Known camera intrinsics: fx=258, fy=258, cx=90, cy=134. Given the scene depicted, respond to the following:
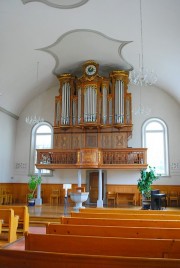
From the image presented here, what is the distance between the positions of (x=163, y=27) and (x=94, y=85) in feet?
16.4

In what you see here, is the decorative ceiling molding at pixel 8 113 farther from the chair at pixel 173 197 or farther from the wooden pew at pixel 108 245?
the wooden pew at pixel 108 245

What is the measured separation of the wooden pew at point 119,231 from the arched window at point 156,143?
10384 millimetres

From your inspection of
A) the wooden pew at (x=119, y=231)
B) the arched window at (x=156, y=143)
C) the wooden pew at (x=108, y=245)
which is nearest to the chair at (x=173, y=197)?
the arched window at (x=156, y=143)

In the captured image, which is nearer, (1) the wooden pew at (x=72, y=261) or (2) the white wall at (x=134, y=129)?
(1) the wooden pew at (x=72, y=261)

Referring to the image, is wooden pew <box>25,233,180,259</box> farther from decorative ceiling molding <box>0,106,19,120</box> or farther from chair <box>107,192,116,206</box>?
decorative ceiling molding <box>0,106,19,120</box>

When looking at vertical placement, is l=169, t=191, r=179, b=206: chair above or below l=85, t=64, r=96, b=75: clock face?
below

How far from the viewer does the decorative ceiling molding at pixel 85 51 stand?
1040 centimetres

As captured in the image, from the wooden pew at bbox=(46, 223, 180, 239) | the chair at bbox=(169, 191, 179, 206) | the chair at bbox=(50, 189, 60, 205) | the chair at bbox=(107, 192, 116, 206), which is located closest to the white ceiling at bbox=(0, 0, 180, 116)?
the chair at bbox=(169, 191, 179, 206)

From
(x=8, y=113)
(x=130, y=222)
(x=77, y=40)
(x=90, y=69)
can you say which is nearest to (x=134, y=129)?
(x=90, y=69)

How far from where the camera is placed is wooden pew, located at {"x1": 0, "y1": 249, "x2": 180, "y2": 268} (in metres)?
1.68

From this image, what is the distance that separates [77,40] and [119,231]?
9274 mm

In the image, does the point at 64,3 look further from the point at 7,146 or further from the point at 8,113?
the point at 7,146

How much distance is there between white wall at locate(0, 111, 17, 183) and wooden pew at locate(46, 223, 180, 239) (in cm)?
1059

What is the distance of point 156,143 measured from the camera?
523 inches
